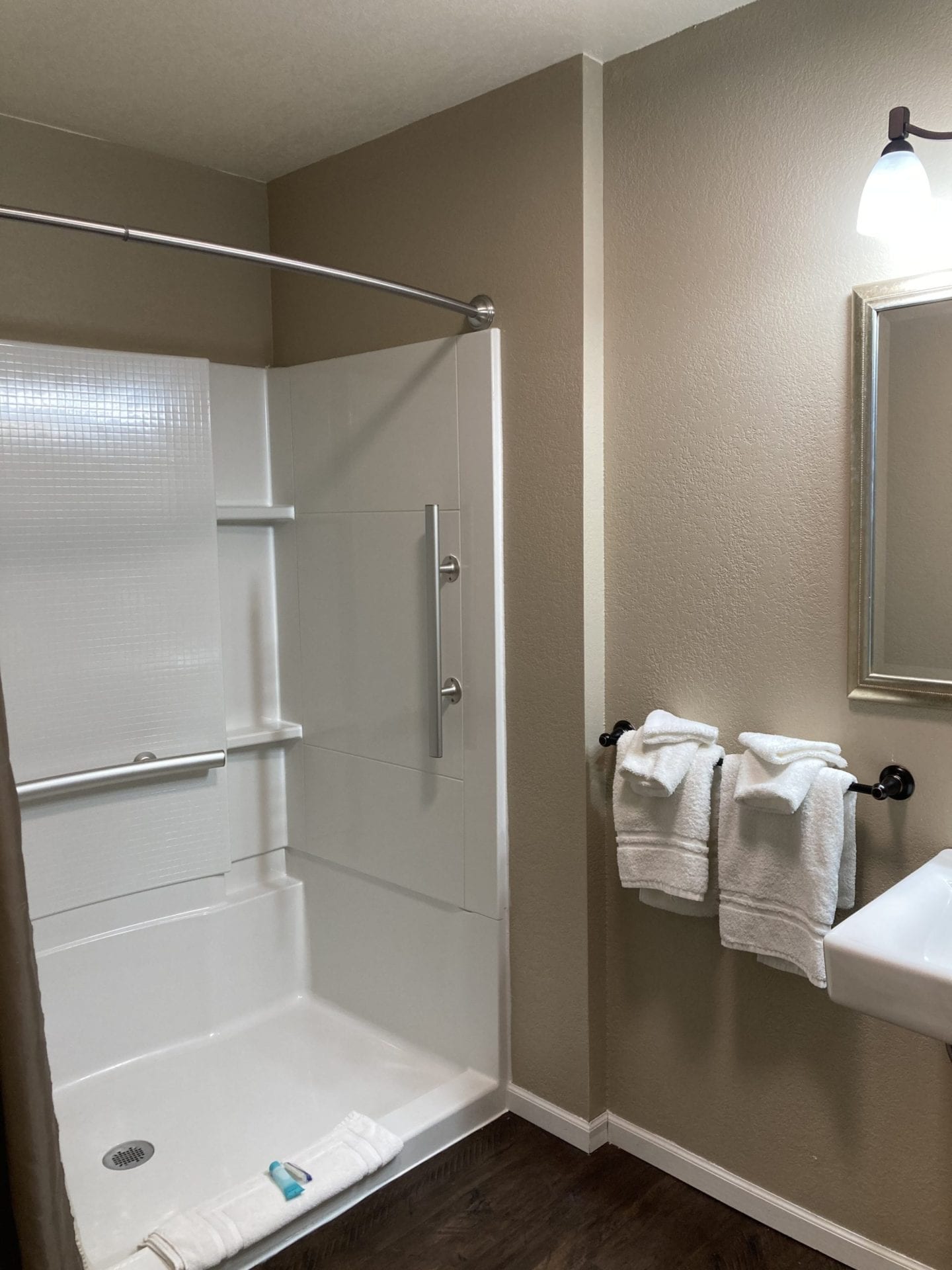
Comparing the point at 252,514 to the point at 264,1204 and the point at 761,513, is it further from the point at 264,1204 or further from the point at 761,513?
the point at 264,1204

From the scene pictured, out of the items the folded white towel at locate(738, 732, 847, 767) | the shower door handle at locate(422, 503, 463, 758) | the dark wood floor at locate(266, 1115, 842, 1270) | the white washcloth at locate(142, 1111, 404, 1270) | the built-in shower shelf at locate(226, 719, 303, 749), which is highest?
the shower door handle at locate(422, 503, 463, 758)

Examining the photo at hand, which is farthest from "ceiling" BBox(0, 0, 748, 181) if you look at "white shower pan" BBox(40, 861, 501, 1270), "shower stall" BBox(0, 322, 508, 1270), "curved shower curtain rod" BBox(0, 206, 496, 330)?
"white shower pan" BBox(40, 861, 501, 1270)

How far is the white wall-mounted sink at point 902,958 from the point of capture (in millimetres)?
1399

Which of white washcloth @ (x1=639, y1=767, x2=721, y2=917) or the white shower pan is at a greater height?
white washcloth @ (x1=639, y1=767, x2=721, y2=917)

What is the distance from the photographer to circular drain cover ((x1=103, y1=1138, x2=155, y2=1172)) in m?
2.30

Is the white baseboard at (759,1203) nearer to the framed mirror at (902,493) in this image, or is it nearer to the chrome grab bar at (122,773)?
the framed mirror at (902,493)

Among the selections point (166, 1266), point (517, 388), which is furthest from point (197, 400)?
point (166, 1266)

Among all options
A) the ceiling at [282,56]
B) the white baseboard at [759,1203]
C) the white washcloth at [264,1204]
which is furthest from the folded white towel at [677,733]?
the ceiling at [282,56]

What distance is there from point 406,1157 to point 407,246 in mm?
2132

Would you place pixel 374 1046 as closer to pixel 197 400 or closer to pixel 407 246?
pixel 197 400

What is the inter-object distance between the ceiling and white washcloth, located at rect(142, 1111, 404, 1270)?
2307mm

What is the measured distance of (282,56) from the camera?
85.4 inches

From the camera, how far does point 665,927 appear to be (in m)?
2.29

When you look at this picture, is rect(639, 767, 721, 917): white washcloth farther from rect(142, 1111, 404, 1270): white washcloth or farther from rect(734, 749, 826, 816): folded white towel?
rect(142, 1111, 404, 1270): white washcloth
